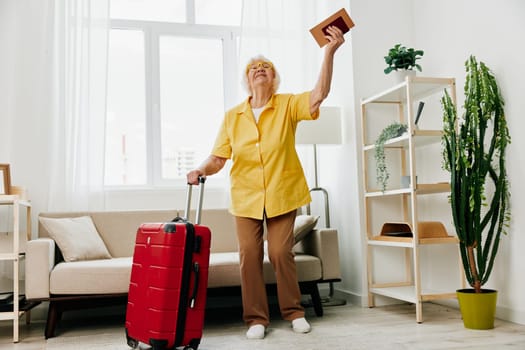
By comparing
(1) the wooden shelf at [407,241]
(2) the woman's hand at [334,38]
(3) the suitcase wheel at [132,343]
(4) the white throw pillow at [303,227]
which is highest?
(2) the woman's hand at [334,38]

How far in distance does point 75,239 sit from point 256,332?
121cm

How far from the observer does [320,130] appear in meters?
3.73

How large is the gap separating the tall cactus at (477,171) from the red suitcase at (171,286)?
54.4 inches

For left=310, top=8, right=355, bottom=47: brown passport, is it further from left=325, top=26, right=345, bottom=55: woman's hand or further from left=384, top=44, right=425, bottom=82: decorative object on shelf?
left=384, top=44, right=425, bottom=82: decorative object on shelf

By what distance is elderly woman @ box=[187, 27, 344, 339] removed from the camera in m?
2.87

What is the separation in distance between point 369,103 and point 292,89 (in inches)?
25.1

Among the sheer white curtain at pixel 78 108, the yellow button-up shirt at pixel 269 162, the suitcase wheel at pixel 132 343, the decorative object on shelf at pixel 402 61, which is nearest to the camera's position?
the suitcase wheel at pixel 132 343

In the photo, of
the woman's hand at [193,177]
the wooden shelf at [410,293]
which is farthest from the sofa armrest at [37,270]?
the wooden shelf at [410,293]

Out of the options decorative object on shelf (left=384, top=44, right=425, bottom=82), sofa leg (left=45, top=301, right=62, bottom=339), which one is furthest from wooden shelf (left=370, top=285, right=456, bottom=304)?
sofa leg (left=45, top=301, right=62, bottom=339)

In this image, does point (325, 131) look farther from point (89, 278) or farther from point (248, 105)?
point (89, 278)

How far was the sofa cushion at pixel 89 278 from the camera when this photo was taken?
2.91 metres

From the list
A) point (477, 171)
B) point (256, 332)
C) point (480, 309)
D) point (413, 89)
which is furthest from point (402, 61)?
point (256, 332)

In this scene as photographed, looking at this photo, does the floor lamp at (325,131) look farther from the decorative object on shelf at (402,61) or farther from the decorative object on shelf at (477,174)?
the decorative object on shelf at (477,174)

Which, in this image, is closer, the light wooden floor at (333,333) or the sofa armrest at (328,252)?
the light wooden floor at (333,333)
